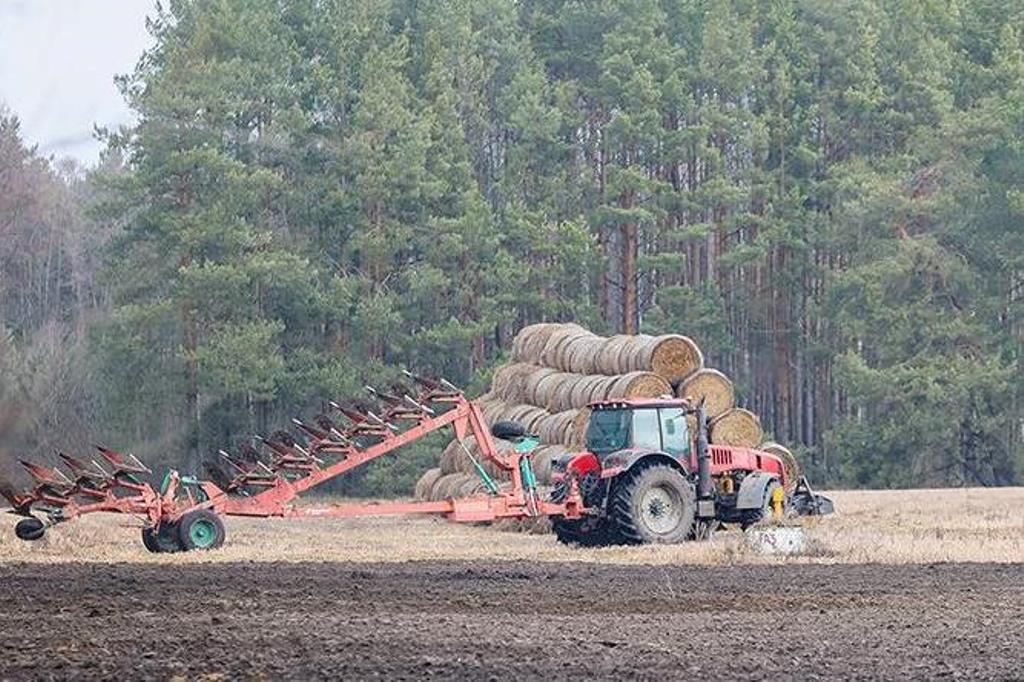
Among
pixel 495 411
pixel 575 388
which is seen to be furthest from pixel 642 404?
pixel 495 411

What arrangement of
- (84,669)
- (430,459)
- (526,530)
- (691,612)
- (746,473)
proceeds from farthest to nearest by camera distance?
(430,459) → (526,530) → (746,473) → (691,612) → (84,669)

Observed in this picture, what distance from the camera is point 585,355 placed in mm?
34281

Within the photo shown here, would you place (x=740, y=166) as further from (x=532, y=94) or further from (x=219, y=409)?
(x=219, y=409)

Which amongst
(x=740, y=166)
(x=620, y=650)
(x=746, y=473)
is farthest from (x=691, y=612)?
(x=740, y=166)

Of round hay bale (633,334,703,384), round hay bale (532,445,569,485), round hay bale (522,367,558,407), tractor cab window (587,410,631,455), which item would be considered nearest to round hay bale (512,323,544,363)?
round hay bale (522,367,558,407)

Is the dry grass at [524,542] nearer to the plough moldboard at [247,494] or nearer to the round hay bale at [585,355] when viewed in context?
the plough moldboard at [247,494]

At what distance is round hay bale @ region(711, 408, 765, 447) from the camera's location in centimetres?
3006

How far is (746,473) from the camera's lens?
25.4 meters

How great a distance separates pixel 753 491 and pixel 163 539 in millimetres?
7072

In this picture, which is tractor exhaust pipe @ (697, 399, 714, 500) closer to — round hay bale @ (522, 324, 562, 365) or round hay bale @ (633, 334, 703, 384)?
round hay bale @ (633, 334, 703, 384)

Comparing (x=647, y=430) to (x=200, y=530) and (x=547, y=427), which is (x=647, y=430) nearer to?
(x=200, y=530)

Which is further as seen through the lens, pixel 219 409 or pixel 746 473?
pixel 219 409

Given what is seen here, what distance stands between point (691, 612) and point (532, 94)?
133ft

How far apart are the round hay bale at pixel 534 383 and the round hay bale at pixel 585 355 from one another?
70 cm
